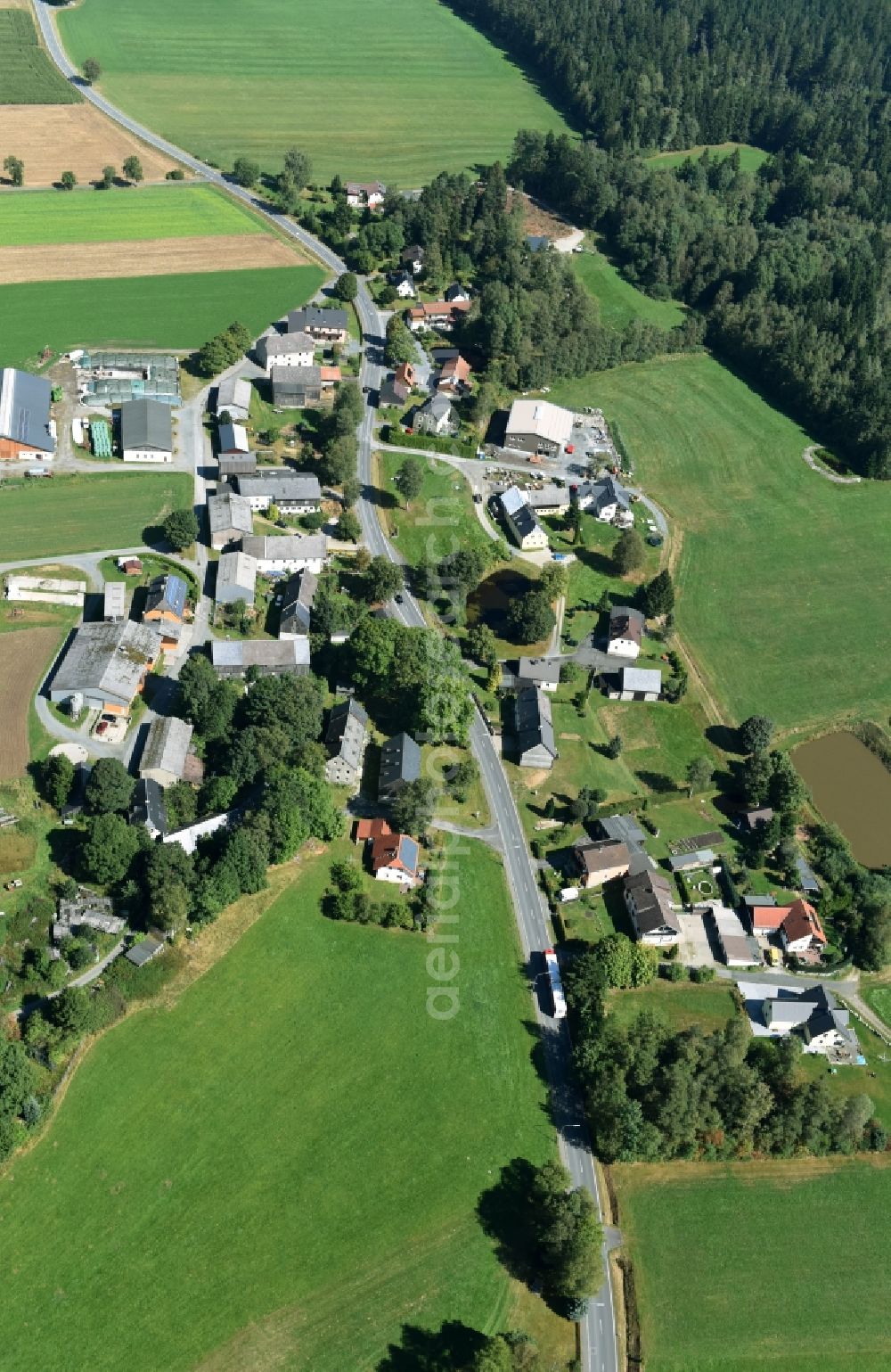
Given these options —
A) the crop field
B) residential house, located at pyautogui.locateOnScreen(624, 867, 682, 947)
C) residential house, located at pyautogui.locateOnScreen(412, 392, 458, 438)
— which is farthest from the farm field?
the crop field

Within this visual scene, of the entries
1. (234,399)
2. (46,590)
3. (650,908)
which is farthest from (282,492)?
(650,908)

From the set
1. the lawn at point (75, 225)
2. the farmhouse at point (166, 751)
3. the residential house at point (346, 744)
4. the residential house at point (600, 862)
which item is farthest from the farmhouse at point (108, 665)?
the lawn at point (75, 225)

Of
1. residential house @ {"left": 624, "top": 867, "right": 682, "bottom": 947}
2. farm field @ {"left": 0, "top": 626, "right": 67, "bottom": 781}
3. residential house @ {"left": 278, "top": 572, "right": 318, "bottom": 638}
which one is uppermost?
residential house @ {"left": 278, "top": 572, "right": 318, "bottom": 638}

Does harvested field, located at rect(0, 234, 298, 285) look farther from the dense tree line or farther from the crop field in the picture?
the crop field

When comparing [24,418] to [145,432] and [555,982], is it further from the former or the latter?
[555,982]

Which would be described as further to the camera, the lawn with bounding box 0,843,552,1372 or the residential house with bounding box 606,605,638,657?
the residential house with bounding box 606,605,638,657

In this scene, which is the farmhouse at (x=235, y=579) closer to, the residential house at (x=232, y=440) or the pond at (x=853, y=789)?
the residential house at (x=232, y=440)
